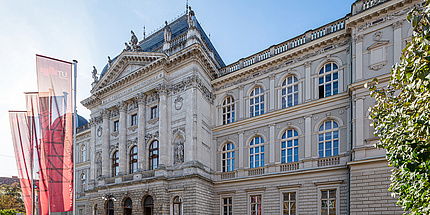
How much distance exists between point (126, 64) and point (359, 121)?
68.9ft

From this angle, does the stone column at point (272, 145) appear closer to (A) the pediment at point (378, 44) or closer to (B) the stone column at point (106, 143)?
(A) the pediment at point (378, 44)

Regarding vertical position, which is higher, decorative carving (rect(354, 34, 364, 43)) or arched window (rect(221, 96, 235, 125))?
decorative carving (rect(354, 34, 364, 43))

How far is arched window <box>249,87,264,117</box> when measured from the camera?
79.5ft

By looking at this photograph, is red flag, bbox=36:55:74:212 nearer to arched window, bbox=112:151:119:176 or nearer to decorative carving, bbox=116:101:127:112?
decorative carving, bbox=116:101:127:112

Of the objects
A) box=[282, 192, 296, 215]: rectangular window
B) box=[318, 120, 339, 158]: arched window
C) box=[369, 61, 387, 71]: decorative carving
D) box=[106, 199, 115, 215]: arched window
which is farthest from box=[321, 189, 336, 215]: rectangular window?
box=[106, 199, 115, 215]: arched window

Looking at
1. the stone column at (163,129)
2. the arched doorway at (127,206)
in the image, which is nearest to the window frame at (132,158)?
the arched doorway at (127,206)

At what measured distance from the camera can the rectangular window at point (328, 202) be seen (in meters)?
19.1

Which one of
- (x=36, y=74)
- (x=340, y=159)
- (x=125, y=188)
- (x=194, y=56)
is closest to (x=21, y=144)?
(x=125, y=188)

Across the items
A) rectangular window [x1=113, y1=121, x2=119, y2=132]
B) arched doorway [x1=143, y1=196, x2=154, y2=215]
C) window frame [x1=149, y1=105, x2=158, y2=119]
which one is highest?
window frame [x1=149, y1=105, x2=158, y2=119]

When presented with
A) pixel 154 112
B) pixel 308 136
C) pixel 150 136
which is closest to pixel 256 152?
pixel 308 136

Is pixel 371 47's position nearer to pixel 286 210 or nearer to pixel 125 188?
pixel 286 210

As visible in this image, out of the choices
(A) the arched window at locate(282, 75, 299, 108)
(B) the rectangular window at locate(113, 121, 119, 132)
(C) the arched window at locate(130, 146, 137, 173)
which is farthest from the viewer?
(B) the rectangular window at locate(113, 121, 119, 132)

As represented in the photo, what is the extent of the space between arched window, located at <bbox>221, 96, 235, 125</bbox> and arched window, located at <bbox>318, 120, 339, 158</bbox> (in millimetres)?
7689

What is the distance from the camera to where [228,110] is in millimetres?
26234
